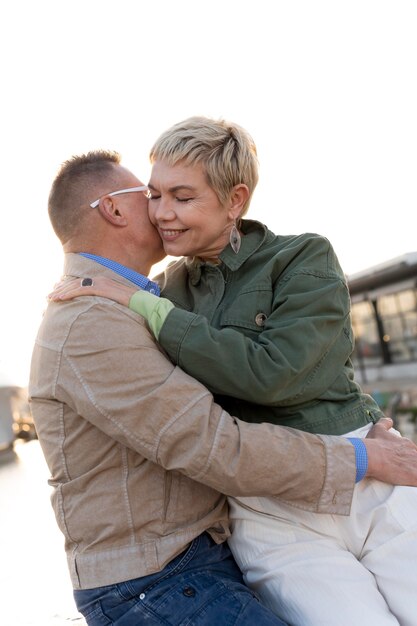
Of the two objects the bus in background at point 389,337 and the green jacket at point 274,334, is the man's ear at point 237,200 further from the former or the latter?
the bus in background at point 389,337

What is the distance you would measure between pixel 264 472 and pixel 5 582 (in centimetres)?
182

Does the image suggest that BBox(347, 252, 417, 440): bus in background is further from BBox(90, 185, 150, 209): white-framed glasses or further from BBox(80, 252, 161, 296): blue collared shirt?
BBox(80, 252, 161, 296): blue collared shirt

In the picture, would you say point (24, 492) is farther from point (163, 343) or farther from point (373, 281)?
point (373, 281)

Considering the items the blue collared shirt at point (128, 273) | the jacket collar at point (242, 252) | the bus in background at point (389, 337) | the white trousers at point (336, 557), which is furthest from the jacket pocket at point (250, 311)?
the bus in background at point (389, 337)

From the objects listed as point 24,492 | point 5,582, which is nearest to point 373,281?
point 24,492

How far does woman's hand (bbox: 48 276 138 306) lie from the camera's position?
229 cm

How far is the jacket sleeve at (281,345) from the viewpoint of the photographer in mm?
2201

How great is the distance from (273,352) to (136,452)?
474 mm

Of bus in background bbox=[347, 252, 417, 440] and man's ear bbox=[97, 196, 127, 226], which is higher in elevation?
man's ear bbox=[97, 196, 127, 226]

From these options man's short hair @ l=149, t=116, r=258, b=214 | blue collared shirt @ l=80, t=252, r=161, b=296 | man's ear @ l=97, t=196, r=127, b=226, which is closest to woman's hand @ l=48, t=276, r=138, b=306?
blue collared shirt @ l=80, t=252, r=161, b=296

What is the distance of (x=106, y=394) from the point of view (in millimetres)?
2141

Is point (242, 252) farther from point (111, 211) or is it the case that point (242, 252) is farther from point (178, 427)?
point (178, 427)

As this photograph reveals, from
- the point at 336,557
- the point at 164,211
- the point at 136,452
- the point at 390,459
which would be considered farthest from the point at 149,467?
the point at 164,211

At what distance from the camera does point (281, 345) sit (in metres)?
2.25
